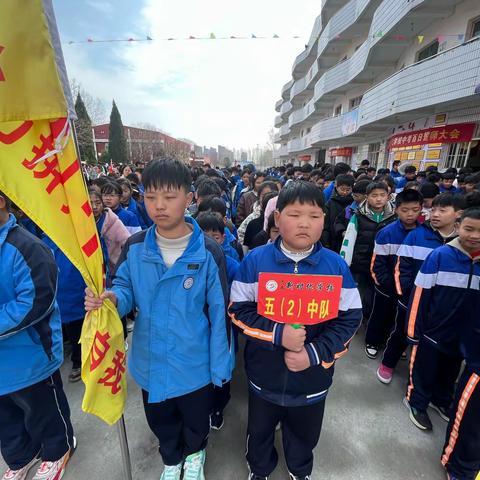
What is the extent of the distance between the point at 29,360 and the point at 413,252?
9.58 ft

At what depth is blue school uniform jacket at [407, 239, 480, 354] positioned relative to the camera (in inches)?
71.3

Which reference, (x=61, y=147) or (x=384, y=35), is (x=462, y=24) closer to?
(x=384, y=35)

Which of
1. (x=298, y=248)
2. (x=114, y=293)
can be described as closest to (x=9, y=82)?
(x=114, y=293)

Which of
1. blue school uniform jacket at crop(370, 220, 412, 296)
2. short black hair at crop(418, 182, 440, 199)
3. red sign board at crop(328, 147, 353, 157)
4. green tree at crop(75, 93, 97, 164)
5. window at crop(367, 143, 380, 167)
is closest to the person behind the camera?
blue school uniform jacket at crop(370, 220, 412, 296)

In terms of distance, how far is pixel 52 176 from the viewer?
43.4 inches

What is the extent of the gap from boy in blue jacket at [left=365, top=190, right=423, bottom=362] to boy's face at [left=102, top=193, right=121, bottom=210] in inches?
118

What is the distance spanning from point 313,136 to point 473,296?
74.5ft

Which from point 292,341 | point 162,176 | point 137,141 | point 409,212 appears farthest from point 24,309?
point 137,141

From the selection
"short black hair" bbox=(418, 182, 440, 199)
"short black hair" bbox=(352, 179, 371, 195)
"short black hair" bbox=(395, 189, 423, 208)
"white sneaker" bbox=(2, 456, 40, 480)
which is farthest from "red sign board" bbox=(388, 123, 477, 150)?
"white sneaker" bbox=(2, 456, 40, 480)

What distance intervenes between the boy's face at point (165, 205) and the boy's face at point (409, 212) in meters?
2.25

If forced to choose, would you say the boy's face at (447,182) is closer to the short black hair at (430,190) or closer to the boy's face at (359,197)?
the short black hair at (430,190)

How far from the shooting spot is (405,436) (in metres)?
2.07

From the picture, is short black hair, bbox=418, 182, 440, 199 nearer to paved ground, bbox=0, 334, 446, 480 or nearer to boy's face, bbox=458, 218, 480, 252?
boy's face, bbox=458, 218, 480, 252

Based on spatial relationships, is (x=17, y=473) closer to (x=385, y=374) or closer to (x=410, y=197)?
(x=385, y=374)
